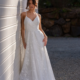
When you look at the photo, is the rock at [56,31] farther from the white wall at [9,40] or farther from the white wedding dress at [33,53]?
the white wall at [9,40]

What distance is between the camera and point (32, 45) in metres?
3.06

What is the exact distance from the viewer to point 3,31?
2180 mm

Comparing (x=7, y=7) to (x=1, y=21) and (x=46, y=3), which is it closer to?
(x=1, y=21)

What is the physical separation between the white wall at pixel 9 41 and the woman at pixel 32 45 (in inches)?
5.6

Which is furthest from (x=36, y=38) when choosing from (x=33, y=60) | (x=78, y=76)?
(x=78, y=76)

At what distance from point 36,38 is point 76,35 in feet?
29.5

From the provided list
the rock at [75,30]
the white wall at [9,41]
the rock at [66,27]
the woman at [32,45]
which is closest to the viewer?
the white wall at [9,41]

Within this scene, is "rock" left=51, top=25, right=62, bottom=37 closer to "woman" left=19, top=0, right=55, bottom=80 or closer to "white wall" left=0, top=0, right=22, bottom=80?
"woman" left=19, top=0, right=55, bottom=80

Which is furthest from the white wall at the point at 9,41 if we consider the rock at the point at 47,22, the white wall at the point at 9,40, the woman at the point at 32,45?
the rock at the point at 47,22

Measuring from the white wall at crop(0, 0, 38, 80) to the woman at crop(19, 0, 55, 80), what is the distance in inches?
5.6

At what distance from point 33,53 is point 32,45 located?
13 cm

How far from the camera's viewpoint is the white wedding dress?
3.05 meters

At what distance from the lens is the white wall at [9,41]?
2.16 metres

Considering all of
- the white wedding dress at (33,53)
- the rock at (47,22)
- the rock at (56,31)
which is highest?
the white wedding dress at (33,53)
